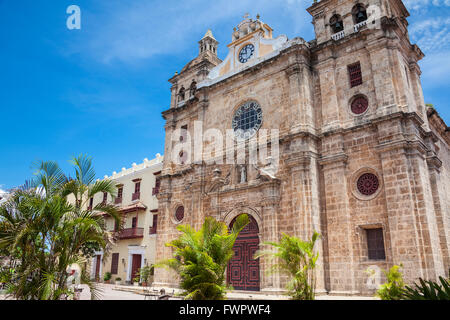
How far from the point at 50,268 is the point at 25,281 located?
522 mm

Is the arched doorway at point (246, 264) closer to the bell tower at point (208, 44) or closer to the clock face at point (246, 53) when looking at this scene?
the clock face at point (246, 53)

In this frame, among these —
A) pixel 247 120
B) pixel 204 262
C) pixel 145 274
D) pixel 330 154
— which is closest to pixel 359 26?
pixel 330 154

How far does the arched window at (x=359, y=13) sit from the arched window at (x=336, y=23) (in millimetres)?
643

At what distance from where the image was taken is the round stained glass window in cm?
1325

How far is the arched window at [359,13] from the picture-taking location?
15703 millimetres

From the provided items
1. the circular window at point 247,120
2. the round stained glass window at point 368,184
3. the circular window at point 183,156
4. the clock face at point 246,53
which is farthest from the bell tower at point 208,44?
the round stained glass window at point 368,184

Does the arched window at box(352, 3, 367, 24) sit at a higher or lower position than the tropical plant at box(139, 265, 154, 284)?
higher

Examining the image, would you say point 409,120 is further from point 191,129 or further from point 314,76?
point 191,129

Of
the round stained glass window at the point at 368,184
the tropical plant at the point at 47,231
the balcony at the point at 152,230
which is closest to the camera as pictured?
the tropical plant at the point at 47,231

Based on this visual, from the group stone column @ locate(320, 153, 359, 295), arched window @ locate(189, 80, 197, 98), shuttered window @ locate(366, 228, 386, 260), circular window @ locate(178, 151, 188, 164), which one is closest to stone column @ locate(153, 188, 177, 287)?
circular window @ locate(178, 151, 188, 164)

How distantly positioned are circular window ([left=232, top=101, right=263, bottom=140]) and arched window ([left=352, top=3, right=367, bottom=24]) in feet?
19.4

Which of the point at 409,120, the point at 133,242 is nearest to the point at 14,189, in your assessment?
the point at 409,120

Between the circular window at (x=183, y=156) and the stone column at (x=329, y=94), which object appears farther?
the circular window at (x=183, y=156)
